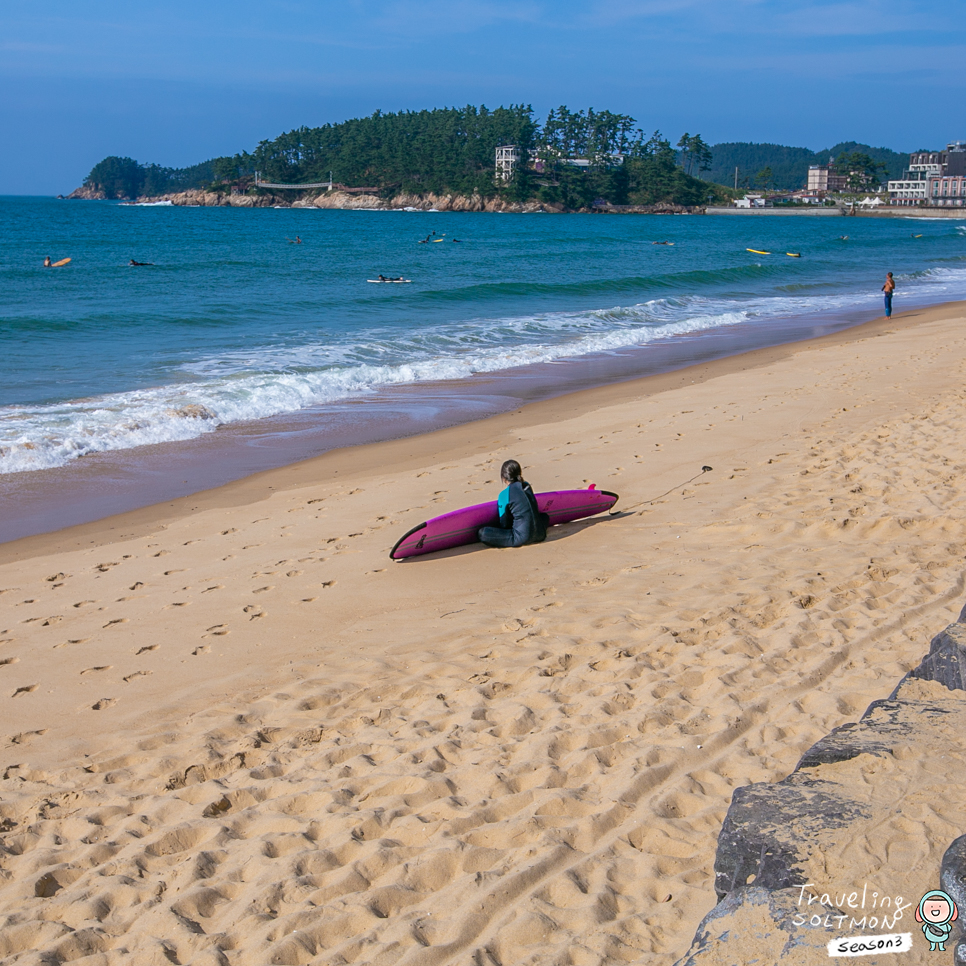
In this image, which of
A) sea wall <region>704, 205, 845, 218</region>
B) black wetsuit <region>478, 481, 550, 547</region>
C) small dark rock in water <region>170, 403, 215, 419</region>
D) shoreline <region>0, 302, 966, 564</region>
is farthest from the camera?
sea wall <region>704, 205, 845, 218</region>

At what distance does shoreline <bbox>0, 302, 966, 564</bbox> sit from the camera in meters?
8.91

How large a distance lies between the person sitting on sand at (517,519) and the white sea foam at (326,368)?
6821mm

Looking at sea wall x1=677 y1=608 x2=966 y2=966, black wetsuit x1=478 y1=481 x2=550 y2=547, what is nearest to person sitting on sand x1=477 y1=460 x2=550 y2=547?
black wetsuit x1=478 y1=481 x2=550 y2=547

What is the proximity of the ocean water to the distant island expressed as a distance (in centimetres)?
9052

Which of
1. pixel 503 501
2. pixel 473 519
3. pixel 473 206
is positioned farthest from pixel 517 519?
pixel 473 206

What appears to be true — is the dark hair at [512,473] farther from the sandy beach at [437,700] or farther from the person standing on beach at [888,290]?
the person standing on beach at [888,290]

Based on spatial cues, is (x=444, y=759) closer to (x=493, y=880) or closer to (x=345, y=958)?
(x=493, y=880)

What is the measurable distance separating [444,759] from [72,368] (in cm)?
1645

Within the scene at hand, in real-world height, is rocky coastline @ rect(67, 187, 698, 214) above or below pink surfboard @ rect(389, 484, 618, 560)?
above

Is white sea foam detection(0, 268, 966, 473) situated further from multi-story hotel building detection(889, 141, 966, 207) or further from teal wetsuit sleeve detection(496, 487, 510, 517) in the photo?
multi-story hotel building detection(889, 141, 966, 207)

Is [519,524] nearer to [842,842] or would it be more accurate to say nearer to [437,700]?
[437,700]

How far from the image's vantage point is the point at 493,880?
3547 mm

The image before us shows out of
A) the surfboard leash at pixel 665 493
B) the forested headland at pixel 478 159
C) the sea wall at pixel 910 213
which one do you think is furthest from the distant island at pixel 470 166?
the surfboard leash at pixel 665 493

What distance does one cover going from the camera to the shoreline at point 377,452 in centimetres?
891
